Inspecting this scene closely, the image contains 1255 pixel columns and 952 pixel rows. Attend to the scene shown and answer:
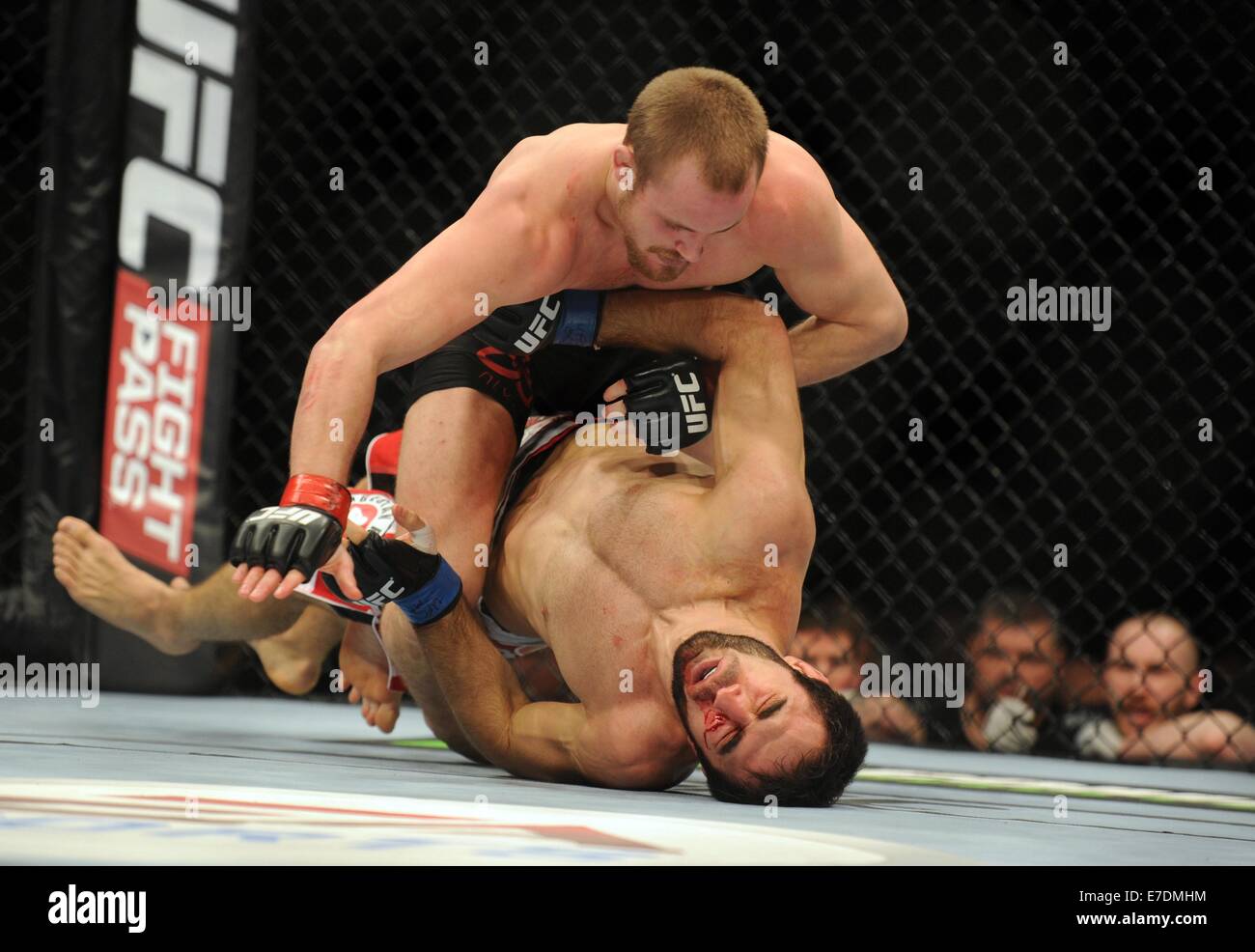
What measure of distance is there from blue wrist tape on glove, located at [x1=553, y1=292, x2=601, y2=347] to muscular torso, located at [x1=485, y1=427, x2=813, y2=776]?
203mm

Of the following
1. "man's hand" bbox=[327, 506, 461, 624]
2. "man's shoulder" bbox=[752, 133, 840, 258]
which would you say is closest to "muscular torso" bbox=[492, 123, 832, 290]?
"man's shoulder" bbox=[752, 133, 840, 258]

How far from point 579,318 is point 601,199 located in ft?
0.64

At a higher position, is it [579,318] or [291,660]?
[579,318]

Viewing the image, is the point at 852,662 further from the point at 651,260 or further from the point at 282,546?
the point at 282,546

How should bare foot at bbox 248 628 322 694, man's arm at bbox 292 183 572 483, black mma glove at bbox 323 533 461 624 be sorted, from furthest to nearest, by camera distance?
bare foot at bbox 248 628 322 694, black mma glove at bbox 323 533 461 624, man's arm at bbox 292 183 572 483

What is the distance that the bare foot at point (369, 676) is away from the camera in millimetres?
2385

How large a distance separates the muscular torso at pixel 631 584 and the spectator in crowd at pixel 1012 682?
1143 millimetres

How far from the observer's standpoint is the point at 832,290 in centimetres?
219

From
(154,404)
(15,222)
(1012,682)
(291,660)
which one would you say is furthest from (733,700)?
(15,222)

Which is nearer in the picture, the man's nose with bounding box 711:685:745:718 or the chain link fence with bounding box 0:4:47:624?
the man's nose with bounding box 711:685:745:718

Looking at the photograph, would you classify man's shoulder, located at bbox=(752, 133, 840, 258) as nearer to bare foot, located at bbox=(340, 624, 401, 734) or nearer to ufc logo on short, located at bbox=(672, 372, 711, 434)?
ufc logo on short, located at bbox=(672, 372, 711, 434)

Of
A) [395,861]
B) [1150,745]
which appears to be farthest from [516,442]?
[1150,745]

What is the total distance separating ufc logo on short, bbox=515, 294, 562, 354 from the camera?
6.78 feet

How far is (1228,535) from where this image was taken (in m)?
2.96
